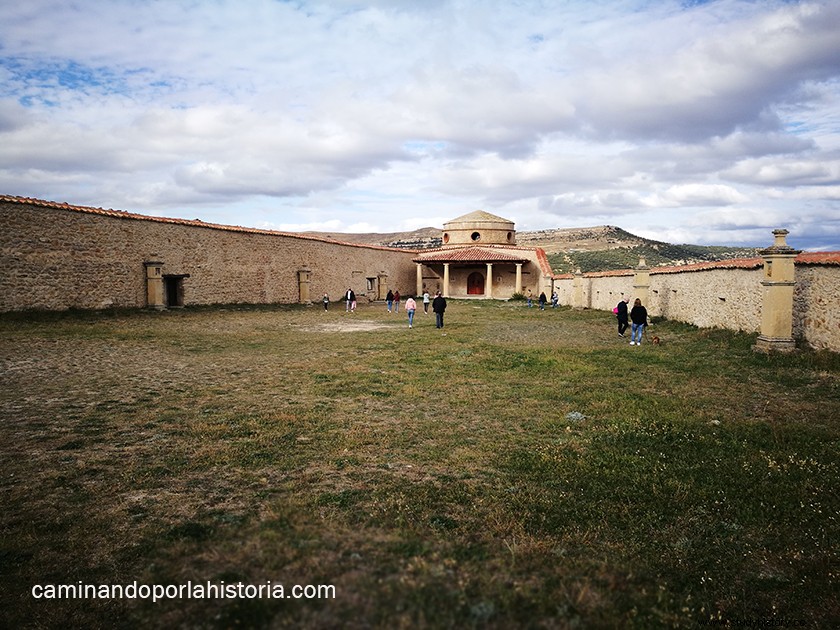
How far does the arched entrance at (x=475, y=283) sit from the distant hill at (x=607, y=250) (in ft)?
35.7

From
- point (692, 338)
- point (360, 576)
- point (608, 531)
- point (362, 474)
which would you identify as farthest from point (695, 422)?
point (692, 338)

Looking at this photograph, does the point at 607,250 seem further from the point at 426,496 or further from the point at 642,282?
the point at 426,496

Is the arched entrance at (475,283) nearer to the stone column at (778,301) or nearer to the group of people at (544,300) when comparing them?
the group of people at (544,300)

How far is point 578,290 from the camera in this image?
32.0 meters

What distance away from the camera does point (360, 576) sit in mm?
3453

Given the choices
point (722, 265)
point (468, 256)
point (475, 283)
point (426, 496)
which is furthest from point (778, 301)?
point (475, 283)

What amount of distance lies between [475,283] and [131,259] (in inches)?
1188

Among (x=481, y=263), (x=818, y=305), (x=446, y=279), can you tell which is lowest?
(x=818, y=305)

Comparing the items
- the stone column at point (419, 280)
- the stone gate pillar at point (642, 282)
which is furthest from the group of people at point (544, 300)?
the stone column at point (419, 280)

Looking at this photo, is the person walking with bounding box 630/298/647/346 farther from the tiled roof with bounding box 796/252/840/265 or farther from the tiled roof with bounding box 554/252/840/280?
the tiled roof with bounding box 796/252/840/265

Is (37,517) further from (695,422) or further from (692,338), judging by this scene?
(692,338)

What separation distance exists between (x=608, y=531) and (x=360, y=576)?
2.27 meters

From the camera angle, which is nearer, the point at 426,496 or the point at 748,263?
the point at 426,496

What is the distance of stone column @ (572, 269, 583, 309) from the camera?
104ft
